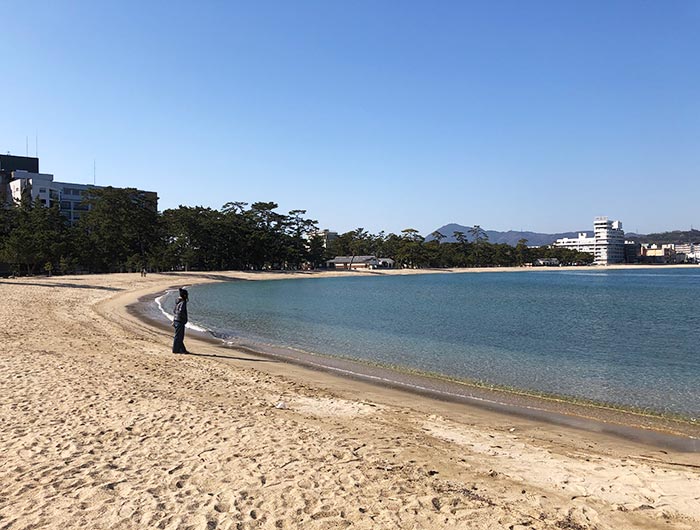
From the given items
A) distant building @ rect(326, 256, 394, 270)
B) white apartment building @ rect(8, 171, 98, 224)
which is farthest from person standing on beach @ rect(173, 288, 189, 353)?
distant building @ rect(326, 256, 394, 270)

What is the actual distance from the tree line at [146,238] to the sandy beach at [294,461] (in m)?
55.6

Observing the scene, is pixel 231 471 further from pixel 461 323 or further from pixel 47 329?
pixel 461 323

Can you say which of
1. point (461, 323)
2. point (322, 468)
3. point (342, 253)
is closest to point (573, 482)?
point (322, 468)

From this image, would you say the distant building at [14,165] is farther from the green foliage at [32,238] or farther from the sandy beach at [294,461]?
the sandy beach at [294,461]

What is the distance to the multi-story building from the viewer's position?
9162 centimetres

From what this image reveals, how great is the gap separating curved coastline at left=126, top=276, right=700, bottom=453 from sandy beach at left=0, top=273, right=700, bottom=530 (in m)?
0.51

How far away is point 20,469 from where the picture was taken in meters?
5.88

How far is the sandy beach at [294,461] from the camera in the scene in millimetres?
5094

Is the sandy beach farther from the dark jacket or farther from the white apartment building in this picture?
the white apartment building

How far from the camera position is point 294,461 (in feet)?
21.6

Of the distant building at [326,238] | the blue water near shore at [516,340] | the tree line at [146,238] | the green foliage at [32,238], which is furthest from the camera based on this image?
the distant building at [326,238]

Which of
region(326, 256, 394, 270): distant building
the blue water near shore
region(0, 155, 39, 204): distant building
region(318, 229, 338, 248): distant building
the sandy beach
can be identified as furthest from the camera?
region(326, 256, 394, 270): distant building

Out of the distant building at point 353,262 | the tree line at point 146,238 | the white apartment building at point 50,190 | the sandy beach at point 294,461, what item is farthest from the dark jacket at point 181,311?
the distant building at point 353,262

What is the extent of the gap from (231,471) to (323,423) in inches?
108
